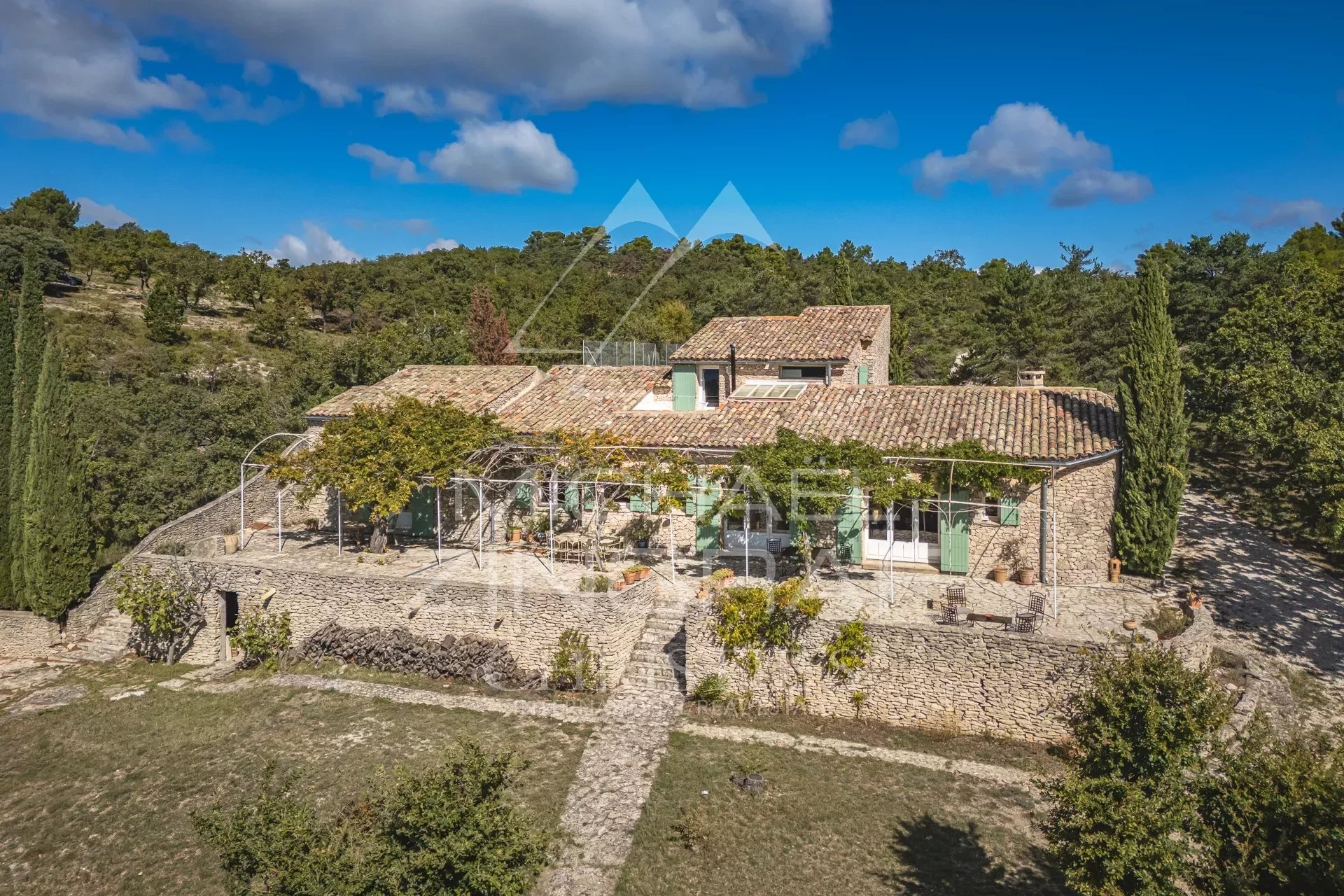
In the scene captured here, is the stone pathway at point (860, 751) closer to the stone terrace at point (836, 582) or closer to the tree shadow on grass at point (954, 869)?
the tree shadow on grass at point (954, 869)

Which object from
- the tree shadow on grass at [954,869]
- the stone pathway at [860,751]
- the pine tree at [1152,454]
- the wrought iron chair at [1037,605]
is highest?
the pine tree at [1152,454]

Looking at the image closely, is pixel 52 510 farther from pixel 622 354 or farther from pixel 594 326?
pixel 594 326

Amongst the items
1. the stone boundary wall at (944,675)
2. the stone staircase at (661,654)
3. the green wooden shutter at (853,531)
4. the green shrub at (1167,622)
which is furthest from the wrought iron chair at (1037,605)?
the stone staircase at (661,654)

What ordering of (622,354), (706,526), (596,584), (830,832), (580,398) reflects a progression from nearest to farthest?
(830,832), (596,584), (706,526), (580,398), (622,354)

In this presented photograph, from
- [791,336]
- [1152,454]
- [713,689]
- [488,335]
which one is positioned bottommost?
[713,689]

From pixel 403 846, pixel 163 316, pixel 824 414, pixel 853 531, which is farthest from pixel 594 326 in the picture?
pixel 403 846

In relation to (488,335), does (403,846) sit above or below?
below
